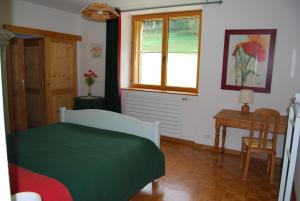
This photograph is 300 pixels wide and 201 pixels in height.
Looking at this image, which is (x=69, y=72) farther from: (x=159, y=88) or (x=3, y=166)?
(x=3, y=166)

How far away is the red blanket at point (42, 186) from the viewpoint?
59.9 inches

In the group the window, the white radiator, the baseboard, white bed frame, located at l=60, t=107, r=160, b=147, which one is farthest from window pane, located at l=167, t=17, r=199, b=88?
white bed frame, located at l=60, t=107, r=160, b=147

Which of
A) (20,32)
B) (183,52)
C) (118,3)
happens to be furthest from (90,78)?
(183,52)

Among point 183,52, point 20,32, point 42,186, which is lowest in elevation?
point 42,186

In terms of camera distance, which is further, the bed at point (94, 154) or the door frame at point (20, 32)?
the door frame at point (20, 32)

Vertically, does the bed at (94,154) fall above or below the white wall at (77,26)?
below

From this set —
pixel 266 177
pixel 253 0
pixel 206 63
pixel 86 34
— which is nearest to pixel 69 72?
pixel 86 34

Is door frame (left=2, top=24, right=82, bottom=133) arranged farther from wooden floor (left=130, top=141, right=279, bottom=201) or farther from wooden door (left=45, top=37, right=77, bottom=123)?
wooden floor (left=130, top=141, right=279, bottom=201)

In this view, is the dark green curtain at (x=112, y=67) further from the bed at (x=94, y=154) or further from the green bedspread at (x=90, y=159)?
the green bedspread at (x=90, y=159)

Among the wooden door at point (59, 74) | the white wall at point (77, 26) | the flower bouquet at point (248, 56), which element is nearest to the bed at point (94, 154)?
the wooden door at point (59, 74)

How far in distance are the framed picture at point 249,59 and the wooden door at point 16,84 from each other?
3.46 m

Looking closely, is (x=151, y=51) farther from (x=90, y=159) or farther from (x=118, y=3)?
(x=90, y=159)

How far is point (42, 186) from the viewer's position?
158 cm

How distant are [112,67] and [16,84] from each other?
1707 millimetres
